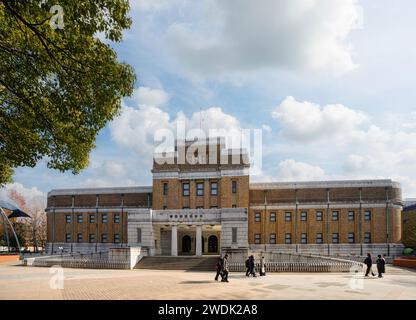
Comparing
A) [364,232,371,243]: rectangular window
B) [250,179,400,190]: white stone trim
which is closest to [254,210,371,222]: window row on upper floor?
[364,232,371,243]: rectangular window

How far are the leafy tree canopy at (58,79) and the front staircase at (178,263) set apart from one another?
62.2 ft

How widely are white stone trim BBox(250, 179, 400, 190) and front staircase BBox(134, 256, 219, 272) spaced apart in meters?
15.1

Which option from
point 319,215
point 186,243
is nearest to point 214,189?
point 186,243

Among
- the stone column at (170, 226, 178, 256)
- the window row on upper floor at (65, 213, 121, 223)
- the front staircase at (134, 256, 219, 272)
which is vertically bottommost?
the front staircase at (134, 256, 219, 272)

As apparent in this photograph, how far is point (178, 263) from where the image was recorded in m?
35.1

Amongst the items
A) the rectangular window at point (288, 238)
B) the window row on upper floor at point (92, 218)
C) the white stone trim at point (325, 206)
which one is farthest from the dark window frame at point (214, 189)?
the window row on upper floor at point (92, 218)

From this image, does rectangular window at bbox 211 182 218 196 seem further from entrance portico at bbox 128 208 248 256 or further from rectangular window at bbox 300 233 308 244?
rectangular window at bbox 300 233 308 244

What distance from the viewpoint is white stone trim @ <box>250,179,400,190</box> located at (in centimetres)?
4616

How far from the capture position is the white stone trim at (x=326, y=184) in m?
46.2

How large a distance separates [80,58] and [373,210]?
40643mm

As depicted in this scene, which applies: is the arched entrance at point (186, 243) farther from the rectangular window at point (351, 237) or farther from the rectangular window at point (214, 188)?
the rectangular window at point (351, 237)

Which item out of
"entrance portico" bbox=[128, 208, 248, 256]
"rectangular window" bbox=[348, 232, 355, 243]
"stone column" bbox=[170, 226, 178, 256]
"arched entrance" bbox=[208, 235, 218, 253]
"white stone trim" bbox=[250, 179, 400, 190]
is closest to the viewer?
"stone column" bbox=[170, 226, 178, 256]

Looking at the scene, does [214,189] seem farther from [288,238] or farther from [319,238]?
[319,238]
